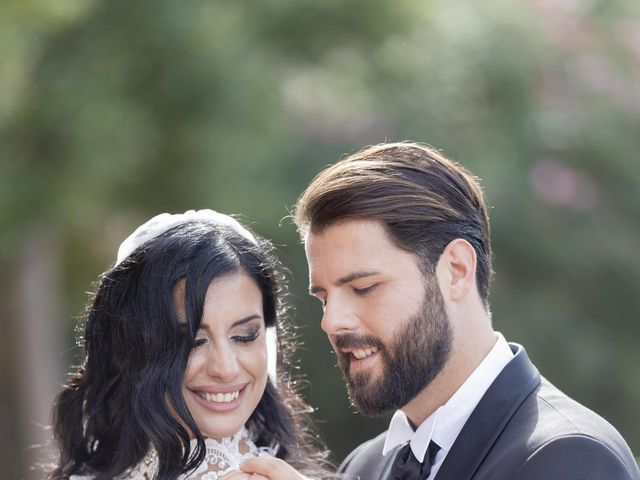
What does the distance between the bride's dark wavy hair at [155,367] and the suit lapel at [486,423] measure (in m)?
0.69

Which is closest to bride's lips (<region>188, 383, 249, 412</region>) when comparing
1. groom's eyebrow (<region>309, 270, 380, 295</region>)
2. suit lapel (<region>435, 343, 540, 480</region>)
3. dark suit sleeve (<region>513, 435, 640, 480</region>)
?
groom's eyebrow (<region>309, 270, 380, 295</region>)

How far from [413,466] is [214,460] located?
64cm

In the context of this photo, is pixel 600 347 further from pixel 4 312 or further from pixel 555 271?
pixel 4 312

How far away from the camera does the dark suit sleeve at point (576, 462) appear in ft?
9.39

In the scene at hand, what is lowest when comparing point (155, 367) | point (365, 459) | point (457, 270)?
point (365, 459)

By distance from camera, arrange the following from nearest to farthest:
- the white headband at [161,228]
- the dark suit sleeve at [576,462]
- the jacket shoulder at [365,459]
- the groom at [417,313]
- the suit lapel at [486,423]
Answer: the dark suit sleeve at [576,462]
the suit lapel at [486,423]
the groom at [417,313]
the white headband at [161,228]
the jacket shoulder at [365,459]

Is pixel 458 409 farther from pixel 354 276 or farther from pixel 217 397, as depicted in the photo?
pixel 217 397

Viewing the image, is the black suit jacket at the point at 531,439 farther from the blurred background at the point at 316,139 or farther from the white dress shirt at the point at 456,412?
the blurred background at the point at 316,139

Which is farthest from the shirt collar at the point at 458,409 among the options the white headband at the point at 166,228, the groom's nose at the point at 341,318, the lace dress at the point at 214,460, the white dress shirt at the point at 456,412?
the white headband at the point at 166,228

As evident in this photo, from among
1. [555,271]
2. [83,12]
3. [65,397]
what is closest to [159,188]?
[83,12]

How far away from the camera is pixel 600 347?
9797 millimetres

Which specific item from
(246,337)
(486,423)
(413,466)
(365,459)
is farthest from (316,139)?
(486,423)

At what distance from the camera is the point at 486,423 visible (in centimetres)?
321

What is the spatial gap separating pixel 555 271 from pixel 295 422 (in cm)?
619
